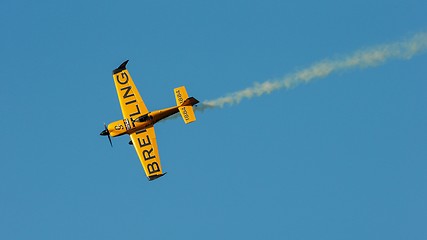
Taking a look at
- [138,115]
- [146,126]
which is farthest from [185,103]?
[138,115]

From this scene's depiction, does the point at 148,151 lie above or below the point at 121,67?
below

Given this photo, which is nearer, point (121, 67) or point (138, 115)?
point (138, 115)

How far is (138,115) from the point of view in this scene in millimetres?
78062

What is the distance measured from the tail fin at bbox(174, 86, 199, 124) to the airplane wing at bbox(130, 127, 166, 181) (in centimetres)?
291

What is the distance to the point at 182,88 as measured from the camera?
77312mm

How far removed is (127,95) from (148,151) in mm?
4884

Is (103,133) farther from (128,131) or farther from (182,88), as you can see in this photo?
(182,88)

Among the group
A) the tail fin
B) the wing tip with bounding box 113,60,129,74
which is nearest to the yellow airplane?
the tail fin

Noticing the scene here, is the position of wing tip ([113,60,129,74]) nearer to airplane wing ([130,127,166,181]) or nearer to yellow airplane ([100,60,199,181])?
yellow airplane ([100,60,199,181])

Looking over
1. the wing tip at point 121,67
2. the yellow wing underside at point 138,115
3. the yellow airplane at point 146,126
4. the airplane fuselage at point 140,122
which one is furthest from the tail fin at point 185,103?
the wing tip at point 121,67

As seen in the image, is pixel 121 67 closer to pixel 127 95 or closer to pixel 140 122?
pixel 127 95

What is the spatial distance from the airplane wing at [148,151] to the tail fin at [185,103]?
114 inches

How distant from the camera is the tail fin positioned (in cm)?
7631

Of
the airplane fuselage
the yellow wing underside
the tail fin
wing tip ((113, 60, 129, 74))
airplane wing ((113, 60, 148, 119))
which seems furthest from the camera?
wing tip ((113, 60, 129, 74))
